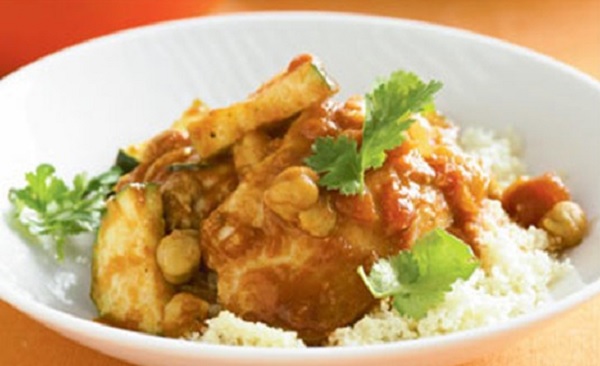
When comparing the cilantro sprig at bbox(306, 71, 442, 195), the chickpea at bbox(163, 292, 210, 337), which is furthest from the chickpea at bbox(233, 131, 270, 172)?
the chickpea at bbox(163, 292, 210, 337)

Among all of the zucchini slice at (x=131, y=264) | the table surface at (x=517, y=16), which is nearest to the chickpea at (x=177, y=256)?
the zucchini slice at (x=131, y=264)

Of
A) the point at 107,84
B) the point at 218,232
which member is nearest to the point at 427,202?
the point at 218,232

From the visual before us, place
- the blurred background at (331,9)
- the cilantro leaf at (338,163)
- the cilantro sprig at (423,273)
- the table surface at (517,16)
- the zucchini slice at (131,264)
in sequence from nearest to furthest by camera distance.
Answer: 1. the cilantro sprig at (423,273)
2. the cilantro leaf at (338,163)
3. the zucchini slice at (131,264)
4. the blurred background at (331,9)
5. the table surface at (517,16)

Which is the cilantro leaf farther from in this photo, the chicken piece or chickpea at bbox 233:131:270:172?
chickpea at bbox 233:131:270:172

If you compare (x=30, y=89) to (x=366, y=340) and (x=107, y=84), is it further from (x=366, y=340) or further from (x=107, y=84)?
(x=366, y=340)

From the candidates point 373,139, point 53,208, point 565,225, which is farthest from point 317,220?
point 53,208

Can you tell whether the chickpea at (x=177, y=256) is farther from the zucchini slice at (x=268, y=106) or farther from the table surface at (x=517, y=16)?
the table surface at (x=517, y=16)

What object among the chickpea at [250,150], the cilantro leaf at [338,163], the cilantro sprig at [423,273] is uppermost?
the cilantro leaf at [338,163]
